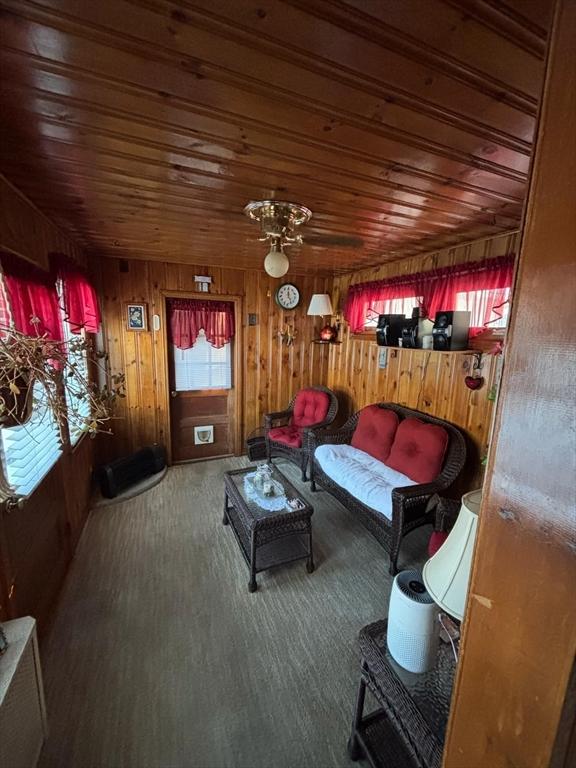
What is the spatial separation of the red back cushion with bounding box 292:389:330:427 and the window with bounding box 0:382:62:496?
2.60 m

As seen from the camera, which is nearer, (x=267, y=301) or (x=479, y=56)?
(x=479, y=56)

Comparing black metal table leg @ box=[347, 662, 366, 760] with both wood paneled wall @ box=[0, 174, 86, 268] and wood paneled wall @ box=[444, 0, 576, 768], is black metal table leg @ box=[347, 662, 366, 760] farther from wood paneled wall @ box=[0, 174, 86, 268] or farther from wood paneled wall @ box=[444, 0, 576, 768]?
wood paneled wall @ box=[0, 174, 86, 268]

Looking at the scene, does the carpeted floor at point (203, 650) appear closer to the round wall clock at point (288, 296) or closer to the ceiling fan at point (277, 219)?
the ceiling fan at point (277, 219)

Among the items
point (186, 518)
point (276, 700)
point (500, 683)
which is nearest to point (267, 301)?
point (186, 518)

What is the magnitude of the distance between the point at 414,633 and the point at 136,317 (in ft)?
12.0

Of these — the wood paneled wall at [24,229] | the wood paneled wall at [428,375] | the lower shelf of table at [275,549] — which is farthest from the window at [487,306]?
the wood paneled wall at [24,229]

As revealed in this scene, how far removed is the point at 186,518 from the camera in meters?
2.89

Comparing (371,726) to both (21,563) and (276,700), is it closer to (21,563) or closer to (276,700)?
(276,700)

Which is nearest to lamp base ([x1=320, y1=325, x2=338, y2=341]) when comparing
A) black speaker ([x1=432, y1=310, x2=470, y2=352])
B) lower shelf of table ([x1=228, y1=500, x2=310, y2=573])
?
black speaker ([x1=432, y1=310, x2=470, y2=352])

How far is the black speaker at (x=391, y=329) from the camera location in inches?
120

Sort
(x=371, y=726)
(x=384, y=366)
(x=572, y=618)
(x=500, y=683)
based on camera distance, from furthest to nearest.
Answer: (x=384, y=366), (x=371, y=726), (x=500, y=683), (x=572, y=618)

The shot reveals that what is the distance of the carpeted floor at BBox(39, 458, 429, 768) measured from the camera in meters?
1.34

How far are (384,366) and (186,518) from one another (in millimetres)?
2557

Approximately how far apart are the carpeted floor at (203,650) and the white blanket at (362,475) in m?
0.42
